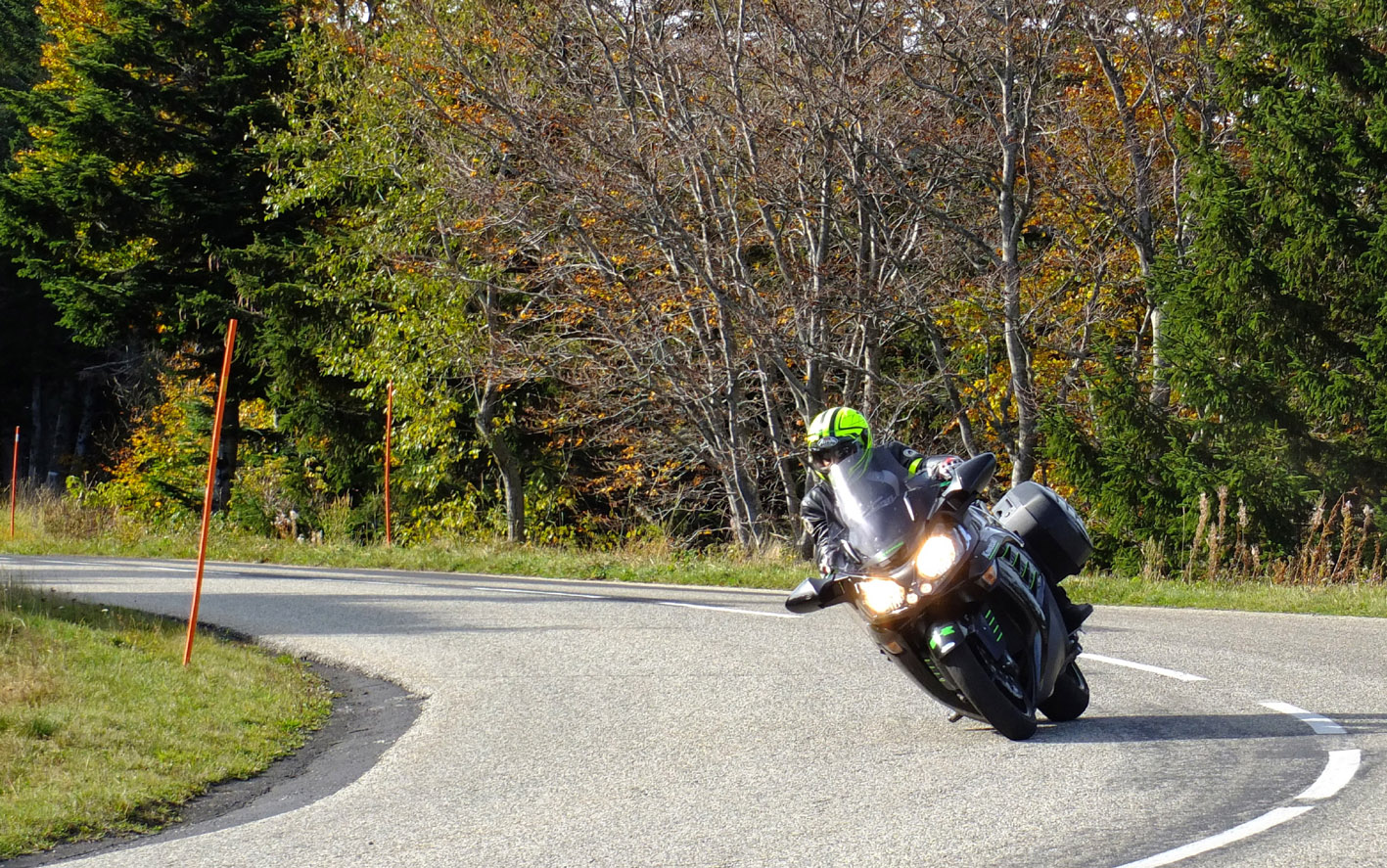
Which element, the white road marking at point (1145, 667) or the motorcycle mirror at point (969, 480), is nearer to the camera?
the motorcycle mirror at point (969, 480)

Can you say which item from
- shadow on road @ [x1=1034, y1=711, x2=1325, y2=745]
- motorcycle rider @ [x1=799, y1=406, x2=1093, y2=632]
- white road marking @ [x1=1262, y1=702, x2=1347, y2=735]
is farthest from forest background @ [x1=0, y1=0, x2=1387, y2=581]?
motorcycle rider @ [x1=799, y1=406, x2=1093, y2=632]

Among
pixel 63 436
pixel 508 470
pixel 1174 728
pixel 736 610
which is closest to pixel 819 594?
pixel 1174 728

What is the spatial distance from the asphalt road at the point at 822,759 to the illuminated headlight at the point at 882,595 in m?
0.74

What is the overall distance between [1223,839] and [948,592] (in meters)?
1.70

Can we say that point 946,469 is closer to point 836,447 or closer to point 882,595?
point 836,447

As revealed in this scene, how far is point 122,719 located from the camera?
8.17 metres

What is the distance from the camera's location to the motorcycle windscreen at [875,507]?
6492mm

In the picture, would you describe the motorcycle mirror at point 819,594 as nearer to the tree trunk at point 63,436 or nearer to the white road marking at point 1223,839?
the white road marking at point 1223,839

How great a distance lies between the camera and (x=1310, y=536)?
15.7 meters

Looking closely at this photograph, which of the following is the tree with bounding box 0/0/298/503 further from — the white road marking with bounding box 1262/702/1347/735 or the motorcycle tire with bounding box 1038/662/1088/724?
the white road marking with bounding box 1262/702/1347/735

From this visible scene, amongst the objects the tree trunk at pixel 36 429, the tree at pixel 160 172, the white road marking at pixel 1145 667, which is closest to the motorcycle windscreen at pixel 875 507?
the white road marking at pixel 1145 667

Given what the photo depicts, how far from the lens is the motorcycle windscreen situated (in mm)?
6492

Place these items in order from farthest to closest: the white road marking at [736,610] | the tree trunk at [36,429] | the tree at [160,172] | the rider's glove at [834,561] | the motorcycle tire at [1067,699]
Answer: the tree trunk at [36,429] → the tree at [160,172] → the white road marking at [736,610] → the motorcycle tire at [1067,699] → the rider's glove at [834,561]

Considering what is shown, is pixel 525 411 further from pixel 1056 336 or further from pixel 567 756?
pixel 567 756
